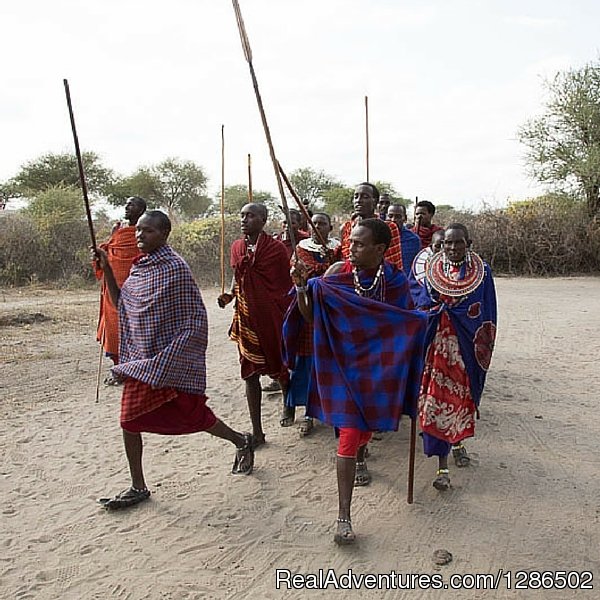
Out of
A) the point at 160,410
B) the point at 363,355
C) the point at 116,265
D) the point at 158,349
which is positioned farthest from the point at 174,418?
the point at 116,265

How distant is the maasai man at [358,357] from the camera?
3.62 meters

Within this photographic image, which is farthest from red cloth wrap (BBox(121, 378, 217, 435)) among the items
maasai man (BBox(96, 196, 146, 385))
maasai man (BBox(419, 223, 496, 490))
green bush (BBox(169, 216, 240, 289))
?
green bush (BBox(169, 216, 240, 289))

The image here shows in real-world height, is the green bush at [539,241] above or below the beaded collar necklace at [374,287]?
below

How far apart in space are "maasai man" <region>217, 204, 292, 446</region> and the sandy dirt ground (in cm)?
55

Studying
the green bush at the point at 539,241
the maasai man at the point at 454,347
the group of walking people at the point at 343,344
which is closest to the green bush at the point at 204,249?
the green bush at the point at 539,241

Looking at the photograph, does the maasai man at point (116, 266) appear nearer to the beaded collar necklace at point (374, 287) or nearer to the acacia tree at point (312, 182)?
the beaded collar necklace at point (374, 287)

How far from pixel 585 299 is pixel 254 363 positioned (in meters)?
11.0

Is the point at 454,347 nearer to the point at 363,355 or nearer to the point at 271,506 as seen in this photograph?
the point at 363,355

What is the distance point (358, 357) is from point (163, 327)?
110 centimetres

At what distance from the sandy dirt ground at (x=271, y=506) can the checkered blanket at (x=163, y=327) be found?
811 millimetres

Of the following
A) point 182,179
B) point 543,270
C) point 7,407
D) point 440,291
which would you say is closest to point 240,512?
point 440,291

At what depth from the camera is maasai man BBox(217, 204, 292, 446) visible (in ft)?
16.2

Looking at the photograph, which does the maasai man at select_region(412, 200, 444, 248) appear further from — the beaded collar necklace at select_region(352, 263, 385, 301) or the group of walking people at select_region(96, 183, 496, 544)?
the beaded collar necklace at select_region(352, 263, 385, 301)

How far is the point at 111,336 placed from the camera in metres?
6.85
